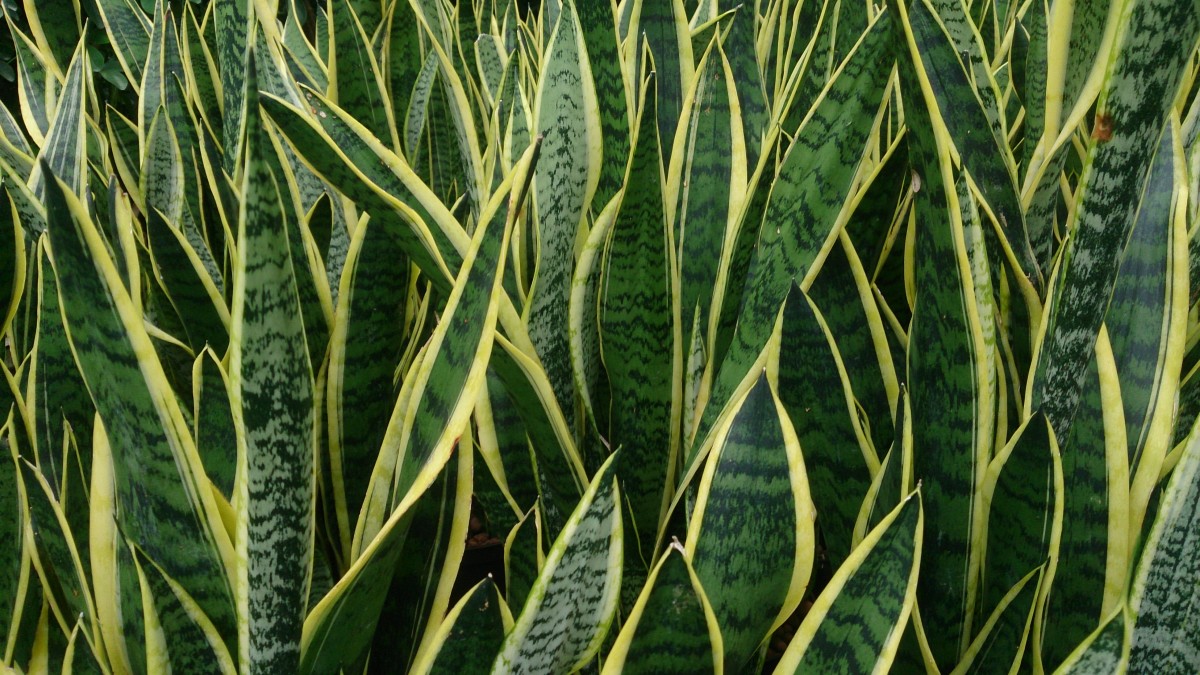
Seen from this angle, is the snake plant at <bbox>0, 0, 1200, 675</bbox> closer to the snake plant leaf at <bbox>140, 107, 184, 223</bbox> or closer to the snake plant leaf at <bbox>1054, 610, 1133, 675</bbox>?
the snake plant leaf at <bbox>1054, 610, 1133, 675</bbox>

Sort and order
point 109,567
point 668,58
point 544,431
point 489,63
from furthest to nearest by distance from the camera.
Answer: point 489,63, point 668,58, point 544,431, point 109,567

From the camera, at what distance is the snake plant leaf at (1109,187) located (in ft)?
1.59

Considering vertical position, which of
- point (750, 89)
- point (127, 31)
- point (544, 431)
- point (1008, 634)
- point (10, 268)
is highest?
point (127, 31)

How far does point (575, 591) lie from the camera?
0.50m

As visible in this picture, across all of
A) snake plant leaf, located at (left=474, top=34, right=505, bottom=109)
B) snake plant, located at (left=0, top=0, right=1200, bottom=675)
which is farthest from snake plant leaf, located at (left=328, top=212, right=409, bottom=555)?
snake plant leaf, located at (left=474, top=34, right=505, bottom=109)

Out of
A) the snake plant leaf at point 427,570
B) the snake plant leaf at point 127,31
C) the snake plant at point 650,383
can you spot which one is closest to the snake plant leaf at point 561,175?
the snake plant at point 650,383

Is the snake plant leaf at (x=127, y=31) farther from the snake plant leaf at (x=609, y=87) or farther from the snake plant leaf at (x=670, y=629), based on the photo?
the snake plant leaf at (x=670, y=629)

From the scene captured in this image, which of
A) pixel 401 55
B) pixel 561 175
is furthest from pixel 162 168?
pixel 561 175

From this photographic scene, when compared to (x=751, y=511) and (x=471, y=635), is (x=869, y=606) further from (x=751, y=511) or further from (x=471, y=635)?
(x=471, y=635)

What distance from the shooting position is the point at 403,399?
1.88ft

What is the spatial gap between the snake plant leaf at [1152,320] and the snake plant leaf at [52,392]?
0.66 meters

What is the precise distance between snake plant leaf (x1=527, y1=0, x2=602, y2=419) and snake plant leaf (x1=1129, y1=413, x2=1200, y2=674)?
0.42 meters

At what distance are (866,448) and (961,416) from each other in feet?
0.24

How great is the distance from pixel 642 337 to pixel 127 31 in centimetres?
105
